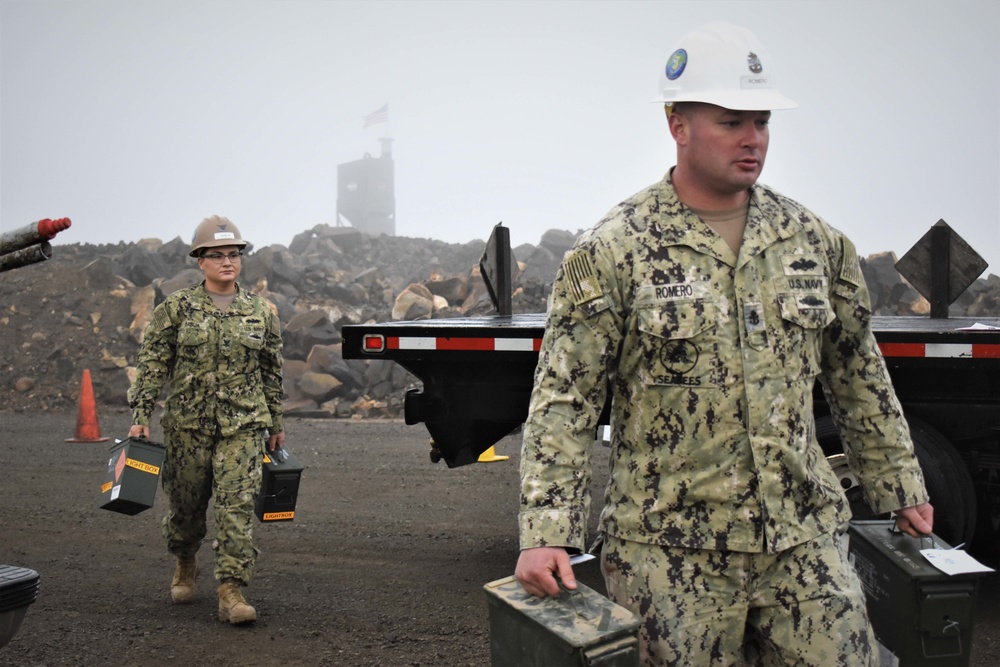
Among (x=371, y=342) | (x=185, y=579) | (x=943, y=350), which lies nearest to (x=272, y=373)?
(x=371, y=342)

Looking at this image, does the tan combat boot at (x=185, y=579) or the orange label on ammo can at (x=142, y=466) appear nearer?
the orange label on ammo can at (x=142, y=466)

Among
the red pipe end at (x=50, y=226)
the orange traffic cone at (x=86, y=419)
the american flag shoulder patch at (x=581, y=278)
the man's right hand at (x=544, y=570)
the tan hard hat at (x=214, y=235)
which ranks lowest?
the orange traffic cone at (x=86, y=419)

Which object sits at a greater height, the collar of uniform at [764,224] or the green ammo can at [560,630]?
the collar of uniform at [764,224]

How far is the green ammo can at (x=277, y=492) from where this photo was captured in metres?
5.62

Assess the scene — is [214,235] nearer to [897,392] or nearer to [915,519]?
[897,392]

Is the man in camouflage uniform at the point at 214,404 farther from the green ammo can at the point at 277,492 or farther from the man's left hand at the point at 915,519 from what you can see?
the man's left hand at the point at 915,519

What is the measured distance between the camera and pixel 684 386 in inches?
100

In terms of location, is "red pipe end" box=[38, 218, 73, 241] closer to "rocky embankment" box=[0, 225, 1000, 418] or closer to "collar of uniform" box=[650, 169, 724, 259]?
"collar of uniform" box=[650, 169, 724, 259]

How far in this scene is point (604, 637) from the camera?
2.27m

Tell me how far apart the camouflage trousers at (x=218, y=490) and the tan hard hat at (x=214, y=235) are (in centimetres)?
92

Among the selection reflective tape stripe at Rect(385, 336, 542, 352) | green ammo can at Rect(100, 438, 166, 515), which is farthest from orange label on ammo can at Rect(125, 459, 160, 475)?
reflective tape stripe at Rect(385, 336, 542, 352)

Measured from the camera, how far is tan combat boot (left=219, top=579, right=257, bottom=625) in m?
5.14

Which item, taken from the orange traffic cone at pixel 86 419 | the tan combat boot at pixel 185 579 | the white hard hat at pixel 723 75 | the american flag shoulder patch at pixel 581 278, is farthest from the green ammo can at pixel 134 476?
the orange traffic cone at pixel 86 419

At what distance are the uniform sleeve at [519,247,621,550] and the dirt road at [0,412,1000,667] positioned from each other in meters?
2.34
